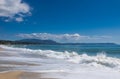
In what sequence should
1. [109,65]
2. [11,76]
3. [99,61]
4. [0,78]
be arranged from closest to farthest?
1. [0,78]
2. [11,76]
3. [109,65]
4. [99,61]

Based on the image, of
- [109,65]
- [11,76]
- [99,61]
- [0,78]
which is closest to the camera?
[0,78]

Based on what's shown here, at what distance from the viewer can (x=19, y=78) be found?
11.5 metres

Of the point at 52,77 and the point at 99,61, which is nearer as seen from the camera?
the point at 52,77

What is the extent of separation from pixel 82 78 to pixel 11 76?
3.04m

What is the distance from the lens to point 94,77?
11672mm

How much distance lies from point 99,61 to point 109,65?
1.92 m

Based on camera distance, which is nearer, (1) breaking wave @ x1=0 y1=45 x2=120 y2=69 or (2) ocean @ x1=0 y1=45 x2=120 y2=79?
(2) ocean @ x1=0 y1=45 x2=120 y2=79

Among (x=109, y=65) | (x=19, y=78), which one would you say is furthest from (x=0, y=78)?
(x=109, y=65)

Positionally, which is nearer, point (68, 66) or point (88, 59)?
point (68, 66)

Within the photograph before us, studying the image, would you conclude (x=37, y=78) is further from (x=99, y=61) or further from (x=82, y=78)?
(x=99, y=61)

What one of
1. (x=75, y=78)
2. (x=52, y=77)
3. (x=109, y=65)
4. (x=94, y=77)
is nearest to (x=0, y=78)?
(x=52, y=77)

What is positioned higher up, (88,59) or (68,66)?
(88,59)

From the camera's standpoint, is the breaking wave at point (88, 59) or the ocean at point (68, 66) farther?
the breaking wave at point (88, 59)

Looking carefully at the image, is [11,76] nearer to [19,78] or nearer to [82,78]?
[19,78]
